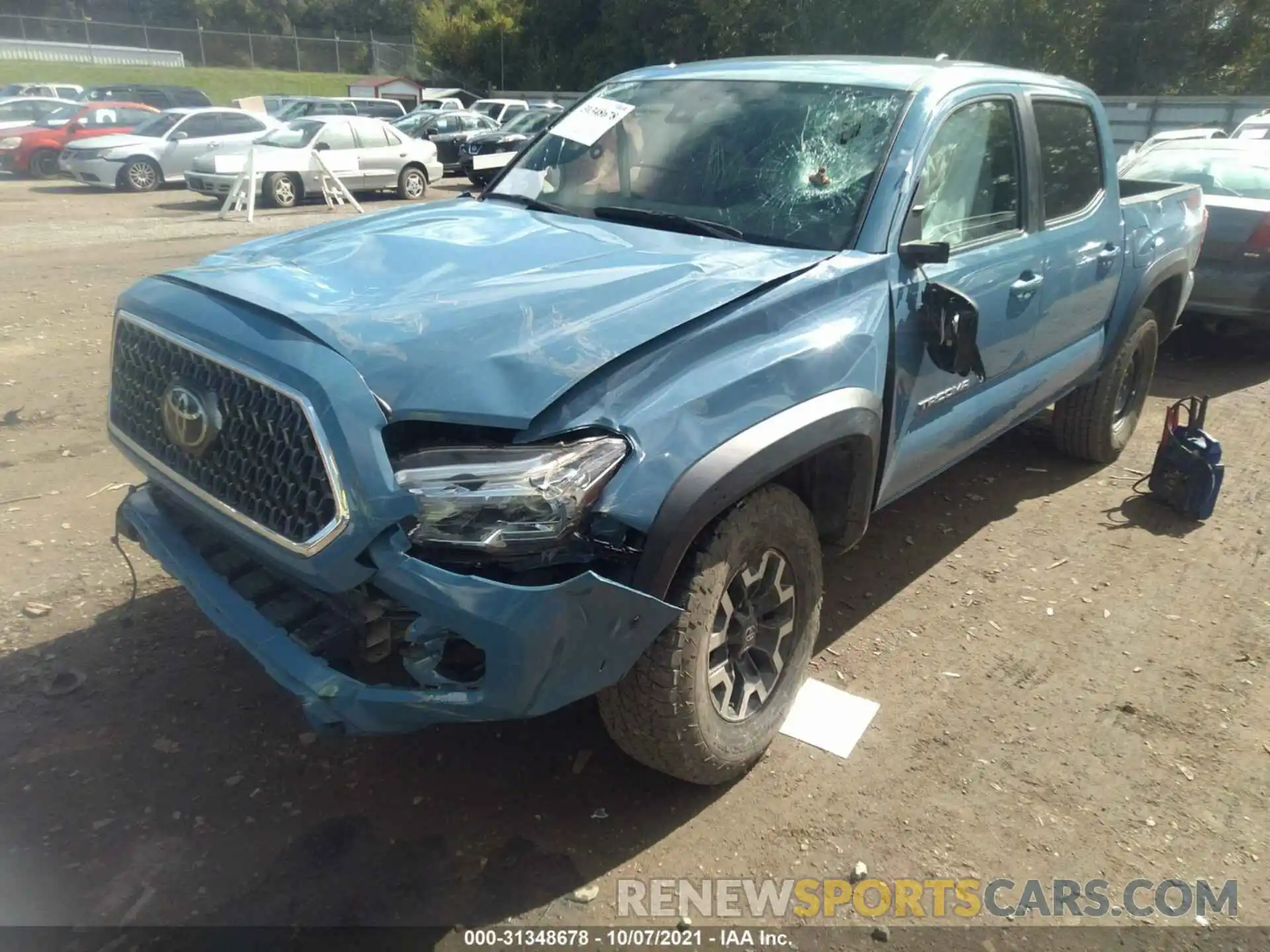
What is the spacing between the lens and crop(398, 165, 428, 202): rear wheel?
17969mm

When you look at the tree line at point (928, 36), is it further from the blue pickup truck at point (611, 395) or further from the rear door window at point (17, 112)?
the blue pickup truck at point (611, 395)

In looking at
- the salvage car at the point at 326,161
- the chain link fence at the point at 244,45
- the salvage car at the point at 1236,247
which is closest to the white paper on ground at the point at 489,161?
Result: the salvage car at the point at 1236,247

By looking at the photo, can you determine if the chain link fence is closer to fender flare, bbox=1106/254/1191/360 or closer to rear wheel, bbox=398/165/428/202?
rear wheel, bbox=398/165/428/202

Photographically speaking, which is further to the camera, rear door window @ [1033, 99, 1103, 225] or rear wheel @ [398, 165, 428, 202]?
rear wheel @ [398, 165, 428, 202]

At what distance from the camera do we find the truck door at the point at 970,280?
3.19 metres

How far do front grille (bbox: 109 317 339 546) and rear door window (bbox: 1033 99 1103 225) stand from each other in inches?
127

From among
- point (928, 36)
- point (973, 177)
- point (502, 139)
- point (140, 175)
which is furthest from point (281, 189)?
point (928, 36)

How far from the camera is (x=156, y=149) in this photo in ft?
58.1

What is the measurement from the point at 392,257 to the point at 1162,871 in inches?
110

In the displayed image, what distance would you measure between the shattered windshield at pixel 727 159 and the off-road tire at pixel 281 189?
13.2 m

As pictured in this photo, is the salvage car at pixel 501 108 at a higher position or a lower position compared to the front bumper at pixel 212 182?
higher

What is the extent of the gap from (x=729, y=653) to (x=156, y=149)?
1870cm

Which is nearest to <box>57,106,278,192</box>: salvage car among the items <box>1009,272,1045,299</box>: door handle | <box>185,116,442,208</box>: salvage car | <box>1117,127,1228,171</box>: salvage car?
<box>185,116,442,208</box>: salvage car

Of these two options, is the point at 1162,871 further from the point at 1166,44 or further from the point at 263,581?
the point at 1166,44
